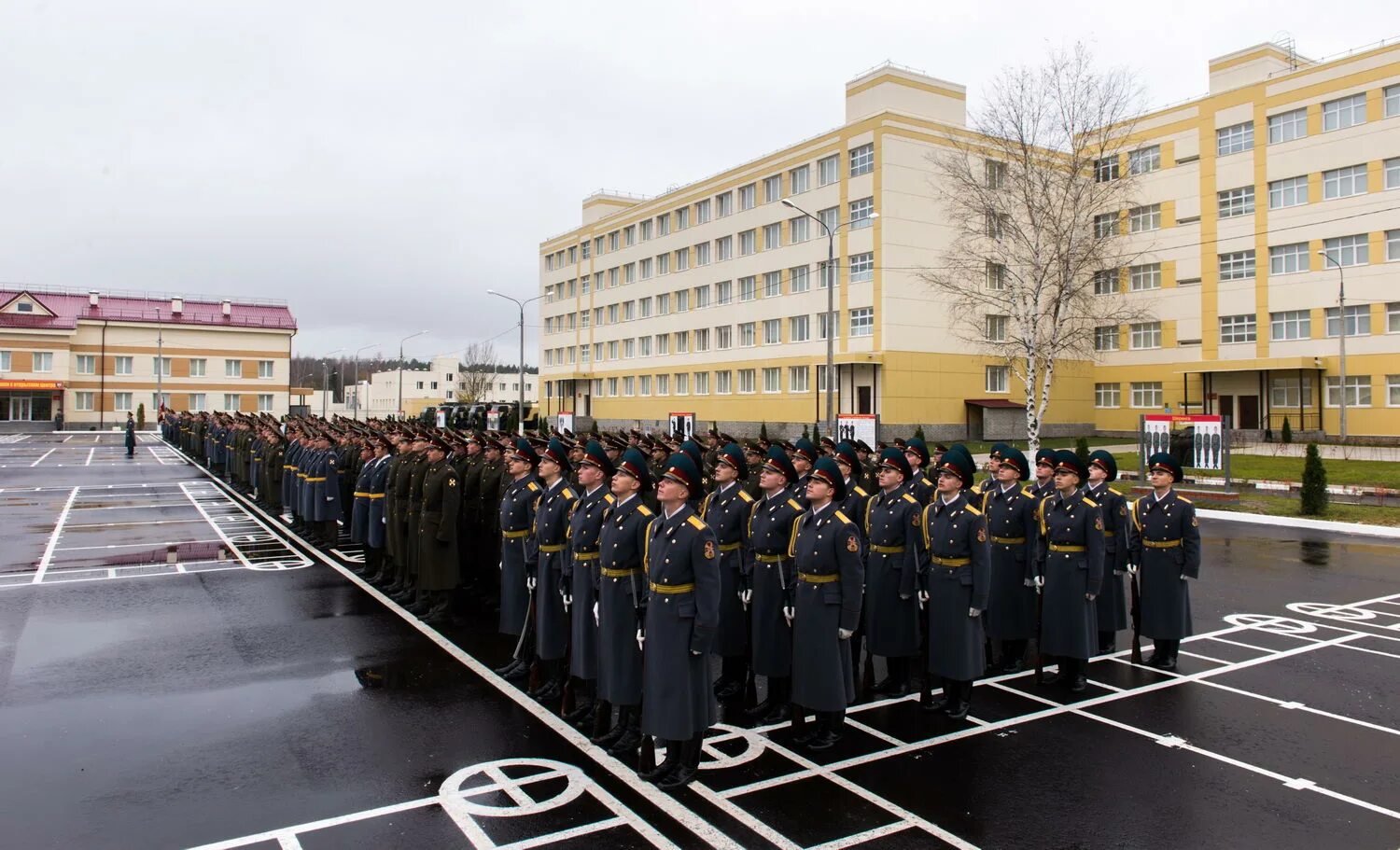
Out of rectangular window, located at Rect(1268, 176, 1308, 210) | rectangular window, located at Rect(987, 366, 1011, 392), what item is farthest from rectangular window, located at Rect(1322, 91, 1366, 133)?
rectangular window, located at Rect(987, 366, 1011, 392)

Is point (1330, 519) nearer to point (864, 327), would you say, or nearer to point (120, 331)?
point (864, 327)

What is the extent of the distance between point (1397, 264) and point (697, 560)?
139 ft

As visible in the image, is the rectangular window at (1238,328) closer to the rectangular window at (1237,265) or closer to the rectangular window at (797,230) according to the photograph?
the rectangular window at (1237,265)

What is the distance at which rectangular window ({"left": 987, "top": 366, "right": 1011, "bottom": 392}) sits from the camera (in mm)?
45269

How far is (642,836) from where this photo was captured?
4793mm

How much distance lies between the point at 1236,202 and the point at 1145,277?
531 centimetres

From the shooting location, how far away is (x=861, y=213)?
1694 inches

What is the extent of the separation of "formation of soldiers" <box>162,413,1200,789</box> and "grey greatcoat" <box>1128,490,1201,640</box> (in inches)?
0.7

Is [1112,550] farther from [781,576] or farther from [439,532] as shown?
[439,532]

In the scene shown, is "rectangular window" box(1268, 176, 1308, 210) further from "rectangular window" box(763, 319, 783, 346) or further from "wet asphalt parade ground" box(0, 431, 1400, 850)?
"wet asphalt parade ground" box(0, 431, 1400, 850)

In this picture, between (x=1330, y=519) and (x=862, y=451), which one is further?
(x=1330, y=519)

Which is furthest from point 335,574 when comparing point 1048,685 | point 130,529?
point 1048,685

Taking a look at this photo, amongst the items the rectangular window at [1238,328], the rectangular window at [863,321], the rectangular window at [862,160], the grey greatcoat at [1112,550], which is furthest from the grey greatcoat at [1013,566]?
the rectangular window at [1238,328]

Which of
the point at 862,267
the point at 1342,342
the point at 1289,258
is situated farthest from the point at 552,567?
the point at 1289,258
